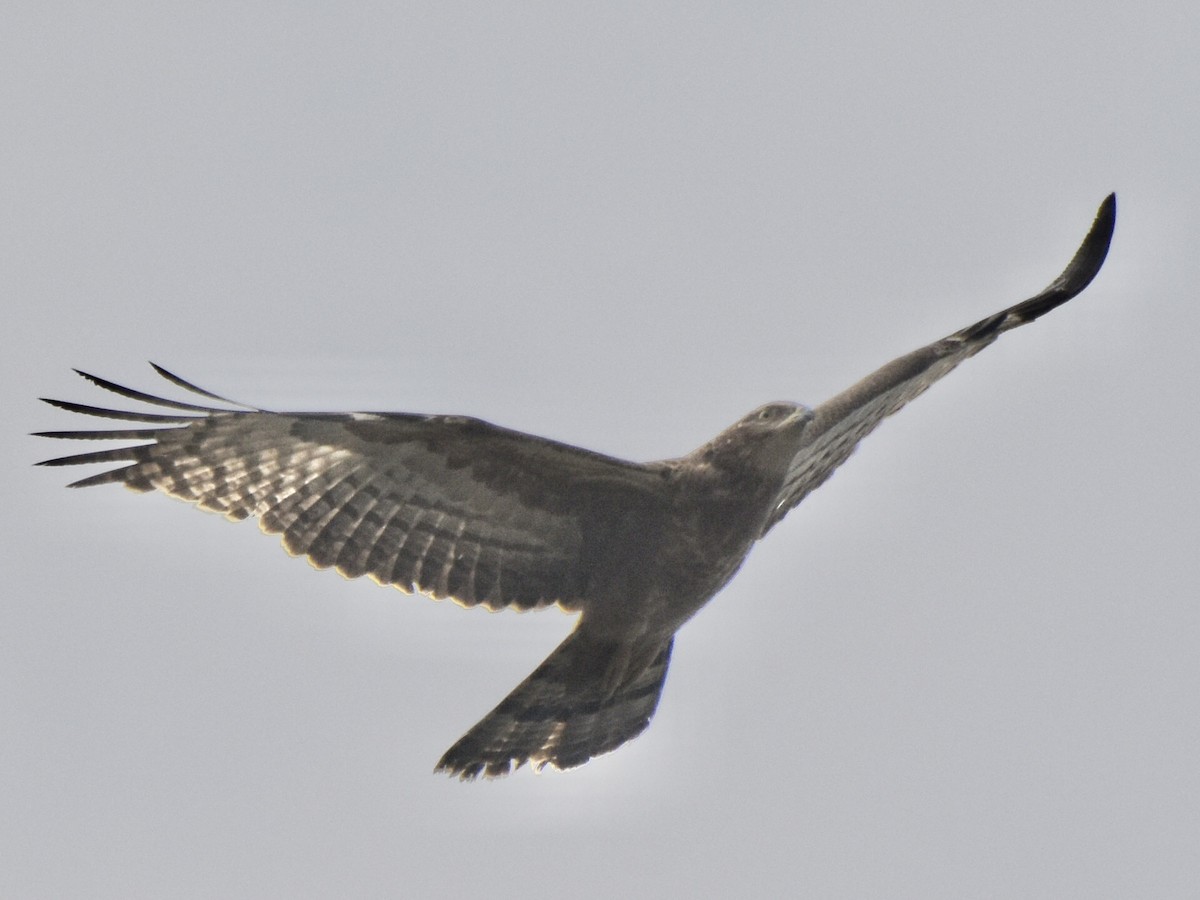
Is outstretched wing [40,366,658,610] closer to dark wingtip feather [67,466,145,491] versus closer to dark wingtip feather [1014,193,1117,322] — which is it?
dark wingtip feather [67,466,145,491]

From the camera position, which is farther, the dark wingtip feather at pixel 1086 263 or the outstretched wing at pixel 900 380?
the dark wingtip feather at pixel 1086 263

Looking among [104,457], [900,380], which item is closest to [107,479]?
[104,457]

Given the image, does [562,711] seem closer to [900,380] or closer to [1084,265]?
[900,380]

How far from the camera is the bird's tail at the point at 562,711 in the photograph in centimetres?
1139

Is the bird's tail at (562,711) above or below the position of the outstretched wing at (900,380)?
below

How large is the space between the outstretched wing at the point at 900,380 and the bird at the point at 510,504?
2 cm

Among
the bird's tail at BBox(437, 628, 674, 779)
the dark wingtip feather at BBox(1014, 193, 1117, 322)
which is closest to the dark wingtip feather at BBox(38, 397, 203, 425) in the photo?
the bird's tail at BBox(437, 628, 674, 779)

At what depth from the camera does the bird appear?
35.3 feet

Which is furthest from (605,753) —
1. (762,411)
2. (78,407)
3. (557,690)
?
(78,407)

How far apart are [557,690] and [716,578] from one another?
1188 millimetres

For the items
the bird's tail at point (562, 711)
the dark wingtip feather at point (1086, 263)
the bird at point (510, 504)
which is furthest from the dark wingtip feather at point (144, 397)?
the dark wingtip feather at point (1086, 263)

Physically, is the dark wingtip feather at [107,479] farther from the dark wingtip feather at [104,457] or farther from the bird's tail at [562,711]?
the bird's tail at [562,711]

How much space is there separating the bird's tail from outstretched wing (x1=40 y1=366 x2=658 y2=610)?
37 cm

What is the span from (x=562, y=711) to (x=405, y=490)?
1503mm
